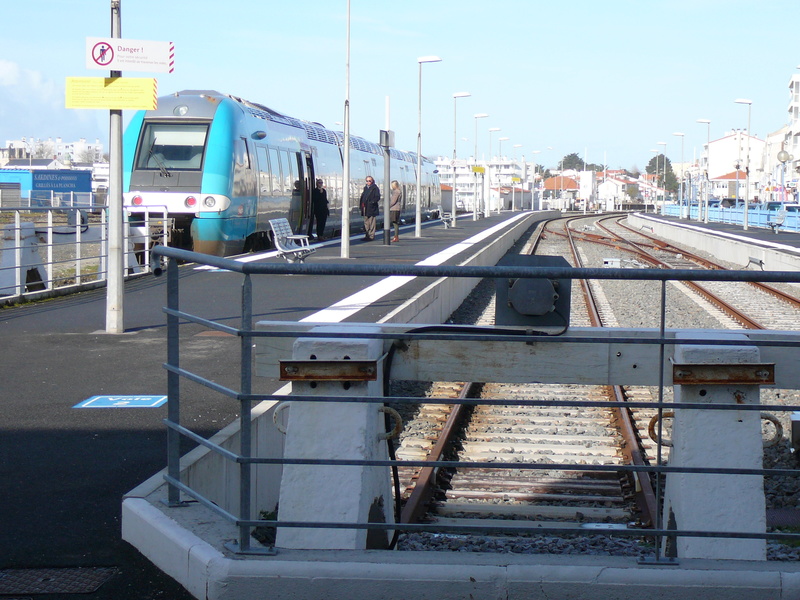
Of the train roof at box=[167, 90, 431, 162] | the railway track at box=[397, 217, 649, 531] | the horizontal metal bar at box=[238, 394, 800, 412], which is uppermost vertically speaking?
the train roof at box=[167, 90, 431, 162]

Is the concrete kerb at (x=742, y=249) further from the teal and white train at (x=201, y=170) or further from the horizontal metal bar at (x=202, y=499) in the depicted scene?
the horizontal metal bar at (x=202, y=499)

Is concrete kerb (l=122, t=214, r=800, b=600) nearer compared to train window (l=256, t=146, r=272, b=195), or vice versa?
concrete kerb (l=122, t=214, r=800, b=600)

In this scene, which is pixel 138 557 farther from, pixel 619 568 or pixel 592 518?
pixel 592 518

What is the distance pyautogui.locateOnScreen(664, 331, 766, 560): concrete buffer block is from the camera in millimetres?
4406

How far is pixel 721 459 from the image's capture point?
446 cm

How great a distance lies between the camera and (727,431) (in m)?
4.46

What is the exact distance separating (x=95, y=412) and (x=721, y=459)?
4.23 meters

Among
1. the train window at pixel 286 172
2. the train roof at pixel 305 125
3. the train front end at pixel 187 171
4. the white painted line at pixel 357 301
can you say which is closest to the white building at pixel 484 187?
the train roof at pixel 305 125

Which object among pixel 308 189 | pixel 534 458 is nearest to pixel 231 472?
pixel 534 458

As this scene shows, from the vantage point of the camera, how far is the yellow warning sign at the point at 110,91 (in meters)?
10.4

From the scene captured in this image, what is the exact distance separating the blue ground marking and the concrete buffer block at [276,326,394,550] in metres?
2.93

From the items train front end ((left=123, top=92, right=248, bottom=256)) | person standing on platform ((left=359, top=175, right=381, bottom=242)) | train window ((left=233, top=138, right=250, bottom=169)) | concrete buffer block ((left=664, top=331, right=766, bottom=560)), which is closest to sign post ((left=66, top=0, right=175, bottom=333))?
concrete buffer block ((left=664, top=331, right=766, bottom=560))

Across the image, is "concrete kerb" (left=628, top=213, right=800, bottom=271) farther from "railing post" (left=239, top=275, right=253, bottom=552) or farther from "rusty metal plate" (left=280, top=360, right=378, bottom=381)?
"railing post" (left=239, top=275, right=253, bottom=552)

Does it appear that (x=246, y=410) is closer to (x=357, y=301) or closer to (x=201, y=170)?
(x=357, y=301)
